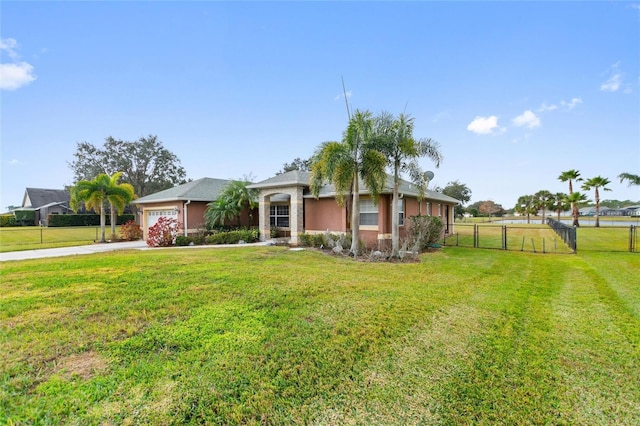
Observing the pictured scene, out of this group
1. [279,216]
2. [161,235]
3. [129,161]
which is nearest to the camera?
[161,235]

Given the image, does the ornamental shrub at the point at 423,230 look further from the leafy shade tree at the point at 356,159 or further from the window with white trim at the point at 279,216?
the window with white trim at the point at 279,216

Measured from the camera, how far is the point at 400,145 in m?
12.3

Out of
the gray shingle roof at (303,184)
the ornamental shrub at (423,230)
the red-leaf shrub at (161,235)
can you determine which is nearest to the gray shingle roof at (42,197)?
the red-leaf shrub at (161,235)

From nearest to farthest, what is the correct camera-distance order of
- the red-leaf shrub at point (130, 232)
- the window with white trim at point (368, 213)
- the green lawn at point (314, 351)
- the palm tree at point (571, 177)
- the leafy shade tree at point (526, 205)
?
1. the green lawn at point (314, 351)
2. the window with white trim at point (368, 213)
3. the red-leaf shrub at point (130, 232)
4. the palm tree at point (571, 177)
5. the leafy shade tree at point (526, 205)

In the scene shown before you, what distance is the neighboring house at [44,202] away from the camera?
138 feet

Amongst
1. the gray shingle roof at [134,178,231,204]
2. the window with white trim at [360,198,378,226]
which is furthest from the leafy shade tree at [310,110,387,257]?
the gray shingle roof at [134,178,231,204]

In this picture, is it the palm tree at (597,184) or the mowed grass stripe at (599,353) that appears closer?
the mowed grass stripe at (599,353)

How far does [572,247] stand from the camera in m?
14.4

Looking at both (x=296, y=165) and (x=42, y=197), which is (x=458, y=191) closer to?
(x=296, y=165)

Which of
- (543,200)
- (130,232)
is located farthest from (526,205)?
(130,232)

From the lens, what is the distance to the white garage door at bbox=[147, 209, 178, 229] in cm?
1935

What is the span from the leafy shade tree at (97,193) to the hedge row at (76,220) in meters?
20.1

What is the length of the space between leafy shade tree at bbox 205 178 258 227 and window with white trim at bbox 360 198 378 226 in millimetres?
7409

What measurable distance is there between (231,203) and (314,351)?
15091 mm
